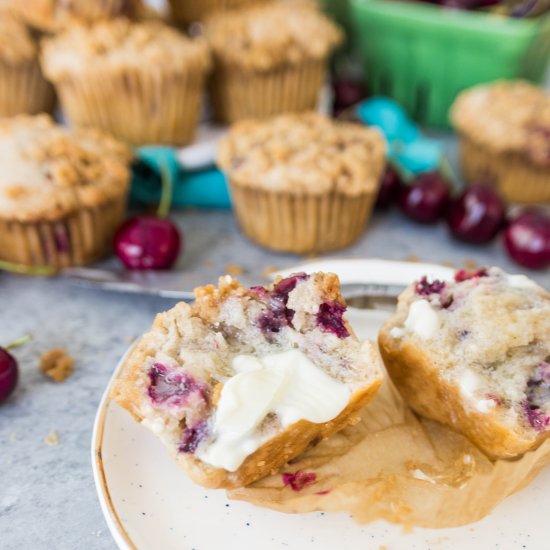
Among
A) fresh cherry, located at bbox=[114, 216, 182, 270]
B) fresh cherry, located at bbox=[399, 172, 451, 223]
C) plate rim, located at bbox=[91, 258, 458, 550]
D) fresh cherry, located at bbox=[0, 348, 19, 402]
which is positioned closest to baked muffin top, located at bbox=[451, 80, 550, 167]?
fresh cherry, located at bbox=[399, 172, 451, 223]

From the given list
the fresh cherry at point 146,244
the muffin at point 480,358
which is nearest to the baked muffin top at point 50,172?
the fresh cherry at point 146,244

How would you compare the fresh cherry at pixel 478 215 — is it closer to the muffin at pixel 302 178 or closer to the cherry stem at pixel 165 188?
the muffin at pixel 302 178

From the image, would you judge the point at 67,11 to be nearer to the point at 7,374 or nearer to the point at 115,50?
the point at 115,50

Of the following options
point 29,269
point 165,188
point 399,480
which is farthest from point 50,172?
point 399,480

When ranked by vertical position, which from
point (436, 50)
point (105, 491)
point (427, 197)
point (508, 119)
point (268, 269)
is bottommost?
point (268, 269)

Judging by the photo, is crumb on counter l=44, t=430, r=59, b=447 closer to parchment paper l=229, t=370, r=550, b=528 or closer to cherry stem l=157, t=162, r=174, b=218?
parchment paper l=229, t=370, r=550, b=528
